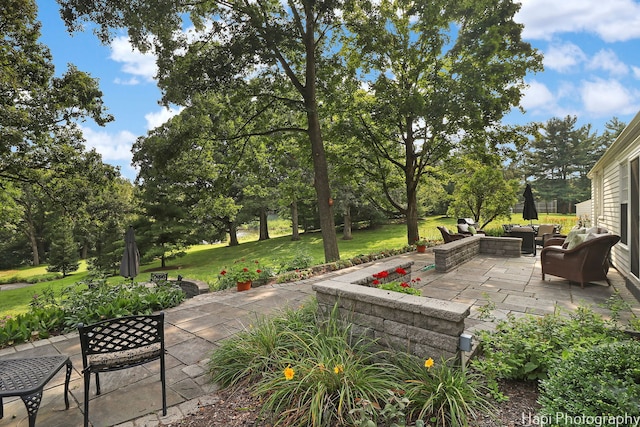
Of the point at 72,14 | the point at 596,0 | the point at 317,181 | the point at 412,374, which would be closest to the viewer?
the point at 412,374

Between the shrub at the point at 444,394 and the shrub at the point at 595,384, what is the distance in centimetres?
42

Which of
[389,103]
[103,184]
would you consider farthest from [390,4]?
[103,184]

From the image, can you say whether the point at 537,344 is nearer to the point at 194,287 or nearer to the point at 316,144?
the point at 194,287

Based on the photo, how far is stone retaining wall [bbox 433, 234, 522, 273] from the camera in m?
7.06

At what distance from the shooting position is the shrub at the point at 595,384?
5.82ft

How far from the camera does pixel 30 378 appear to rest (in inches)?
84.5

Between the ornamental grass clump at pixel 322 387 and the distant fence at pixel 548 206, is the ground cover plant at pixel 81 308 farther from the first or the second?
the distant fence at pixel 548 206

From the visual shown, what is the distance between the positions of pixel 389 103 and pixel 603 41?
5274 mm

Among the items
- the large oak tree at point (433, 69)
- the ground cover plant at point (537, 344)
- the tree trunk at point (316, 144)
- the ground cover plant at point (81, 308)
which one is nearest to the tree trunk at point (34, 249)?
the ground cover plant at point (81, 308)

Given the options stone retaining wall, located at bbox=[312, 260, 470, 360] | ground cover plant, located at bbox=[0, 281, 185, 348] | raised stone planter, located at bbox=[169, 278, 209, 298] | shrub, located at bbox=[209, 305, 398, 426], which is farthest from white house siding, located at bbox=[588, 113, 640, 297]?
raised stone planter, located at bbox=[169, 278, 209, 298]

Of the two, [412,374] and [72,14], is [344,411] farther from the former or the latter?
[72,14]

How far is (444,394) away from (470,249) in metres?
7.13

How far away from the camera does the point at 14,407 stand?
2.59 meters

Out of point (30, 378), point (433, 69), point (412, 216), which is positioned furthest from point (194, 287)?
point (433, 69)
